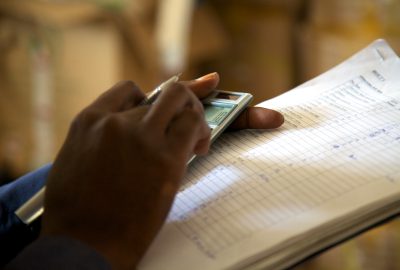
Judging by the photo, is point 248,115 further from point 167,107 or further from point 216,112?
point 167,107

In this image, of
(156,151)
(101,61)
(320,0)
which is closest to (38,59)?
(101,61)

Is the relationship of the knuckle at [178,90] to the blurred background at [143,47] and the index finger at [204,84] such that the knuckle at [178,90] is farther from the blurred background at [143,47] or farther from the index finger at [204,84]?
the blurred background at [143,47]

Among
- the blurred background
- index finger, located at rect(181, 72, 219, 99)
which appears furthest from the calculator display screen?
the blurred background

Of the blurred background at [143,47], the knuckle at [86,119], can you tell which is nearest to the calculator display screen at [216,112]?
the knuckle at [86,119]

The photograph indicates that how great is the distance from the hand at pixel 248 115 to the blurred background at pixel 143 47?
0.95 metres

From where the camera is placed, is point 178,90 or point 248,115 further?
point 248,115

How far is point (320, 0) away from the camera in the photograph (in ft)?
5.35

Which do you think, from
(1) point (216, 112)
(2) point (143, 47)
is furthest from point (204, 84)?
(2) point (143, 47)

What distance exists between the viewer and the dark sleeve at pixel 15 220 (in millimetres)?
528

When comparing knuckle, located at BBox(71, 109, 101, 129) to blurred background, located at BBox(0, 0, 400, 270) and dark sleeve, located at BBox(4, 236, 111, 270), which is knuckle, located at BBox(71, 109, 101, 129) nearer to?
dark sleeve, located at BBox(4, 236, 111, 270)

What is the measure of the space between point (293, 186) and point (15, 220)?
0.26 m

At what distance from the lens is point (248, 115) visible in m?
0.60

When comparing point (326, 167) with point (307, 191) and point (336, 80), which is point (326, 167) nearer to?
point (307, 191)

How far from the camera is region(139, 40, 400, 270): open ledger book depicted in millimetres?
440
